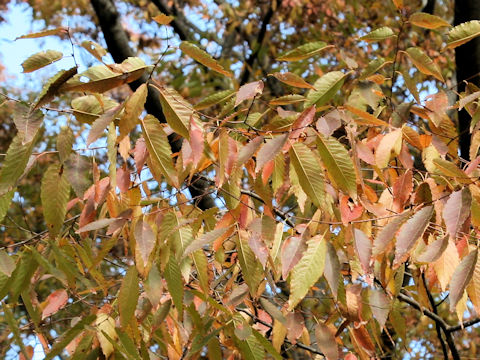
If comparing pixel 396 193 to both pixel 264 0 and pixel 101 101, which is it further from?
pixel 264 0

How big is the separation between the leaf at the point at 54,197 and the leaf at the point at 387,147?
0.69m

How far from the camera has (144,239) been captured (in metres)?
1.29

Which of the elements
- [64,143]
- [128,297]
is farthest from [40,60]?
[128,297]

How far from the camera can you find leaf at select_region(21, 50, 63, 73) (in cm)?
121

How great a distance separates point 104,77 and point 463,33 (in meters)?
0.81

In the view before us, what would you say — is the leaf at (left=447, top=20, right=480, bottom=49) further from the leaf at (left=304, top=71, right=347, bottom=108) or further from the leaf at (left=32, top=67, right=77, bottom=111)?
the leaf at (left=32, top=67, right=77, bottom=111)

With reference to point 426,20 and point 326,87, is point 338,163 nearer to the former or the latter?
point 326,87

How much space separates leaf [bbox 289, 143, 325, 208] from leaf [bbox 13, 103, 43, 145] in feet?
1.57

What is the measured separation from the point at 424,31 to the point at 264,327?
5.43 metres

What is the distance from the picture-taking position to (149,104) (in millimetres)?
2906

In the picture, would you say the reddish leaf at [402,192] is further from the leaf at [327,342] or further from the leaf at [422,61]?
the leaf at [327,342]

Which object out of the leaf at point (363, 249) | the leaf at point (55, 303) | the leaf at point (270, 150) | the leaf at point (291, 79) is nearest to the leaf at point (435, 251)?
the leaf at point (363, 249)

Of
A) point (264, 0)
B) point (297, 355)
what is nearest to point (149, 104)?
point (297, 355)

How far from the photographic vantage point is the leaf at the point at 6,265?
131 cm
